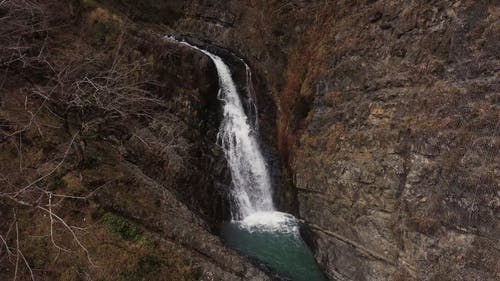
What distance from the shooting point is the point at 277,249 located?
521 inches

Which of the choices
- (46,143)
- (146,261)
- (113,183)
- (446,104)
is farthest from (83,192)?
(446,104)

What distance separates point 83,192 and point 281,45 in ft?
45.8

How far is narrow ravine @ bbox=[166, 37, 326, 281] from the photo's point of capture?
12.7 metres

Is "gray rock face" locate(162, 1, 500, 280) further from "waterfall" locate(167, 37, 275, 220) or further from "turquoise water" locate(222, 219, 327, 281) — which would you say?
"waterfall" locate(167, 37, 275, 220)

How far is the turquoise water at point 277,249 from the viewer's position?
12.2 m

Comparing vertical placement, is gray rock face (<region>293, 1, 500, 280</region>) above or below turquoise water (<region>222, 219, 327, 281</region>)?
above

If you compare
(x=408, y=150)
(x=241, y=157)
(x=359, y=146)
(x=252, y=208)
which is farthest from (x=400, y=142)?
(x=241, y=157)

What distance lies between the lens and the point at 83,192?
9.30 m

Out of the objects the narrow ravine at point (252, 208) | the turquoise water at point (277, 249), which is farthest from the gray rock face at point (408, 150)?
the narrow ravine at point (252, 208)

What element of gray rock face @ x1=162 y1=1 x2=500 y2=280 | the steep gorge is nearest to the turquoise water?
the steep gorge

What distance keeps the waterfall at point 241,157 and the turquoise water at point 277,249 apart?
123 cm

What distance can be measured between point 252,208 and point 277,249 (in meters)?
2.64

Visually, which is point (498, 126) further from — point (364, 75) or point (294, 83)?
point (294, 83)

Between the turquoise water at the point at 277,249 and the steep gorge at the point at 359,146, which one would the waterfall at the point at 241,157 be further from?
the turquoise water at the point at 277,249
